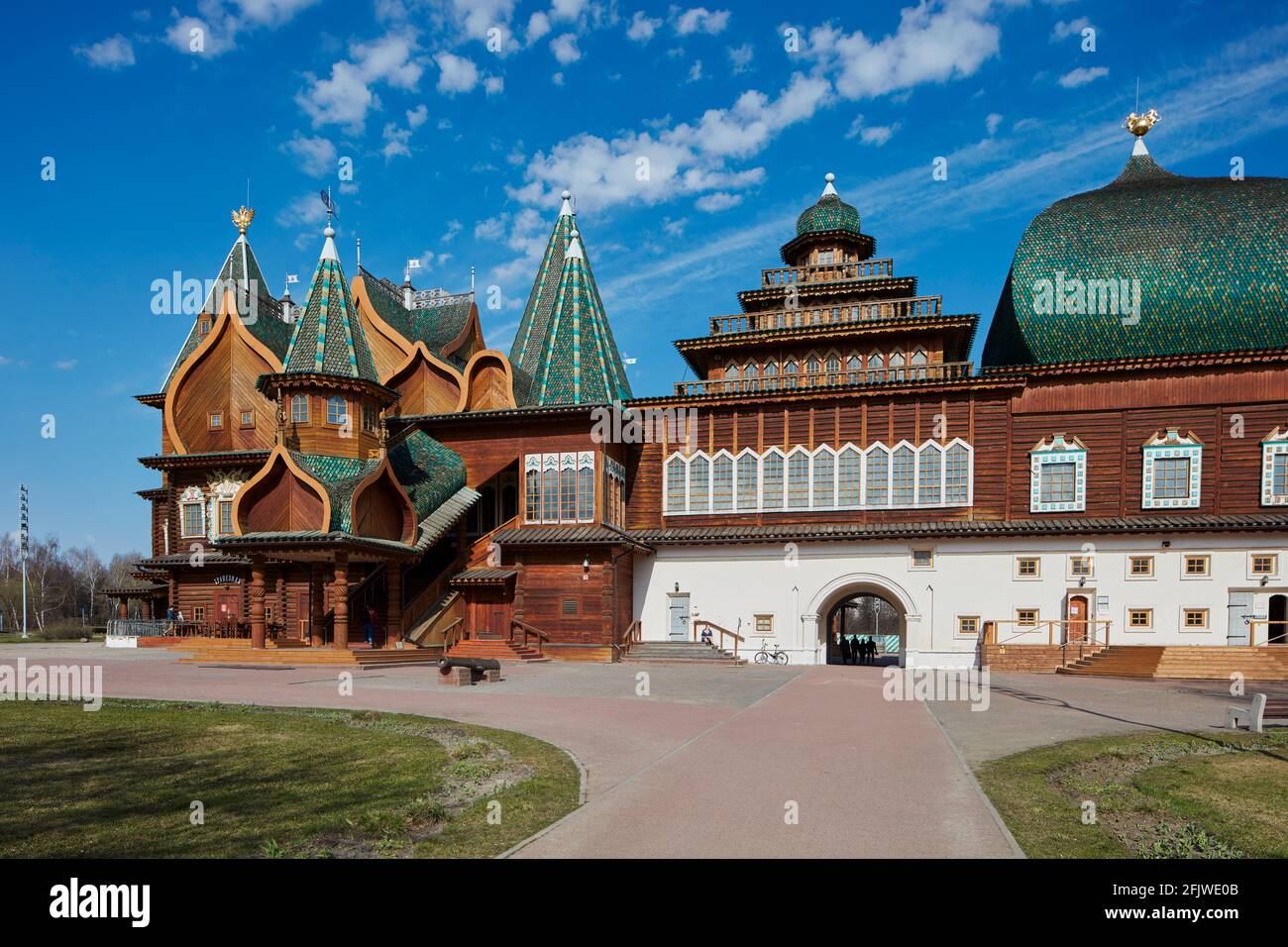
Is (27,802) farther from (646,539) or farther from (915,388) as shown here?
(915,388)

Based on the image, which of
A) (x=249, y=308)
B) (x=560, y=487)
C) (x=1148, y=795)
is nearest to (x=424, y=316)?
(x=249, y=308)

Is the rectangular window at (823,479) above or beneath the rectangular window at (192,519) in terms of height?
above

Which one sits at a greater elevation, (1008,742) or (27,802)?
(27,802)

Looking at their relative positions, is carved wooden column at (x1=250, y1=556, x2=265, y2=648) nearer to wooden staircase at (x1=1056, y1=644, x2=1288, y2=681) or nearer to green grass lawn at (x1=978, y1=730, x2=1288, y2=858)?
green grass lawn at (x1=978, y1=730, x2=1288, y2=858)

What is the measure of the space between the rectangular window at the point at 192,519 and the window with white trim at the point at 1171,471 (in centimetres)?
3888

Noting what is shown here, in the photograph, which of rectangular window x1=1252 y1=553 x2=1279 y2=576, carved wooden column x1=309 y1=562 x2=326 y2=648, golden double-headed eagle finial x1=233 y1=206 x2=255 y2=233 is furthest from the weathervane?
rectangular window x1=1252 y1=553 x2=1279 y2=576

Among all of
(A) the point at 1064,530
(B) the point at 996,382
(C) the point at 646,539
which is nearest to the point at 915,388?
(B) the point at 996,382

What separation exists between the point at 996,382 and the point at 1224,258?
31.8 feet

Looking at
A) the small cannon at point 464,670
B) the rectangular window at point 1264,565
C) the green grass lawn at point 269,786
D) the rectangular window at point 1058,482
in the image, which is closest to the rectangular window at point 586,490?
the small cannon at point 464,670

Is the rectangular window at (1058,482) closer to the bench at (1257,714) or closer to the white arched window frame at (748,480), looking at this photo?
the white arched window frame at (748,480)

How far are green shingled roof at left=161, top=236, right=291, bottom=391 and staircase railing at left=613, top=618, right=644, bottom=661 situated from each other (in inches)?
833

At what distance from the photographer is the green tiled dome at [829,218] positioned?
40.5 meters
